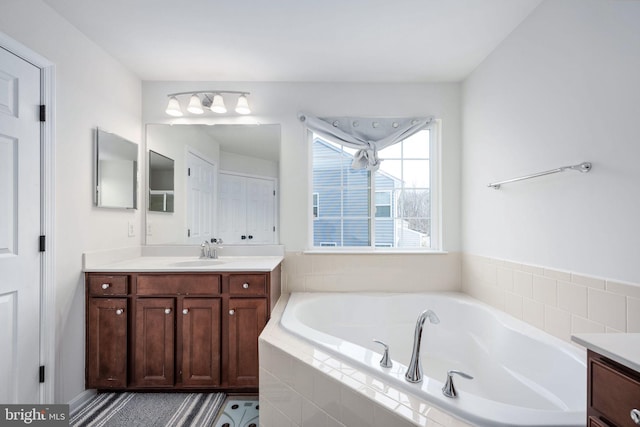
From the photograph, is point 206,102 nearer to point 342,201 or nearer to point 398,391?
point 342,201

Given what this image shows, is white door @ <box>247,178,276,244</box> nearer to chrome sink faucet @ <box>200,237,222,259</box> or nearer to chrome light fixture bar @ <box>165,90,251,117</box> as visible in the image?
chrome sink faucet @ <box>200,237,222,259</box>

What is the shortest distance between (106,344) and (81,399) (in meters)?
0.35

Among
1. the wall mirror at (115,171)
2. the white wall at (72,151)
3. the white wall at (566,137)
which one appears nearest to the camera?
the white wall at (566,137)

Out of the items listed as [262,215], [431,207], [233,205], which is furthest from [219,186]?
[431,207]

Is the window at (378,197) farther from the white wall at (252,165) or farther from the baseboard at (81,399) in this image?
the baseboard at (81,399)

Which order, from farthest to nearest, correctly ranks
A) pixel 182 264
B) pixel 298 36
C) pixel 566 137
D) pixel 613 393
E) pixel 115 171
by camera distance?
pixel 182 264
pixel 115 171
pixel 298 36
pixel 566 137
pixel 613 393

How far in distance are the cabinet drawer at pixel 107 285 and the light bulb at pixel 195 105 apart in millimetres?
1400

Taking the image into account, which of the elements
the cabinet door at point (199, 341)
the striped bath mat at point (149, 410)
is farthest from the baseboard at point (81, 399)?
the cabinet door at point (199, 341)

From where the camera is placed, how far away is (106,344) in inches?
80.9

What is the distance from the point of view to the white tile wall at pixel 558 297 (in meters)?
1.32

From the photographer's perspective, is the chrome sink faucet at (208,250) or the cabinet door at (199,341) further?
the chrome sink faucet at (208,250)

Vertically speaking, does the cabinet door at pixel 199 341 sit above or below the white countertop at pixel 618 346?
below

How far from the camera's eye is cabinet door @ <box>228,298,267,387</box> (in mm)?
2051

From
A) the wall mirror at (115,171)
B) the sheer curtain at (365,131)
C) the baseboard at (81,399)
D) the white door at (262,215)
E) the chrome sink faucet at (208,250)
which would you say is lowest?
the baseboard at (81,399)
